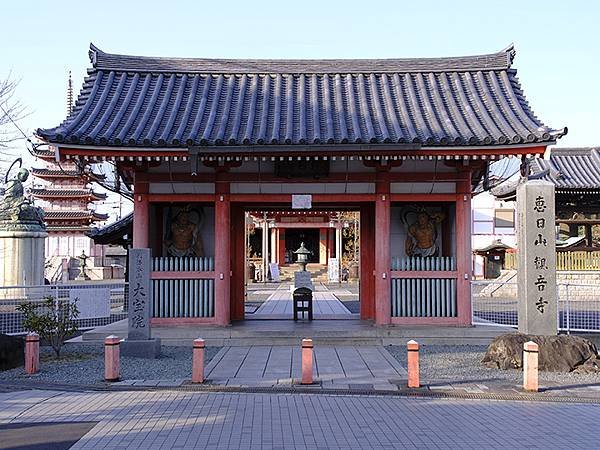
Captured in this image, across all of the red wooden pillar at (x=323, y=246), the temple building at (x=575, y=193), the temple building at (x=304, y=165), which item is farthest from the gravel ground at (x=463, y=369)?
the red wooden pillar at (x=323, y=246)

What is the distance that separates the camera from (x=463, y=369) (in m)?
11.6

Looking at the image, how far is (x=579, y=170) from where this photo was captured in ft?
117

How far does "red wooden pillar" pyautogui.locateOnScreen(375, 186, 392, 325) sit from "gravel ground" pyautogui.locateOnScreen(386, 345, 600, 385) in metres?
1.37

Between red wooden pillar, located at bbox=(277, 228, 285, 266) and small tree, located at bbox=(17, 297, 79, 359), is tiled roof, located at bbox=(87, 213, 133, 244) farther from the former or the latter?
red wooden pillar, located at bbox=(277, 228, 285, 266)

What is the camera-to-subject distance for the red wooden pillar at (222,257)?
50.5ft

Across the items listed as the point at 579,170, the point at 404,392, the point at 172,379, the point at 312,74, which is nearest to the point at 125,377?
the point at 172,379

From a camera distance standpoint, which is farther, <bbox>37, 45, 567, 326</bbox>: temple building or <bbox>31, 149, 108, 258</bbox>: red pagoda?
<bbox>31, 149, 108, 258</bbox>: red pagoda

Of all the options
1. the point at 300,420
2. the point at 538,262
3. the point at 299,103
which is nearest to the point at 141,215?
the point at 299,103

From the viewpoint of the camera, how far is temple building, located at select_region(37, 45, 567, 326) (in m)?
14.3

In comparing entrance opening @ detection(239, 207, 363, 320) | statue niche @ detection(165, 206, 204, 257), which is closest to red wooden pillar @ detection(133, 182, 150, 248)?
statue niche @ detection(165, 206, 204, 257)

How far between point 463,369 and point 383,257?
168 inches

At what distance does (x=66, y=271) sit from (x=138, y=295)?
43553mm

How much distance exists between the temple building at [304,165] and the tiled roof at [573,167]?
56.3ft

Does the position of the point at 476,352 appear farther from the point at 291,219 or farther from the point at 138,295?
the point at 291,219
